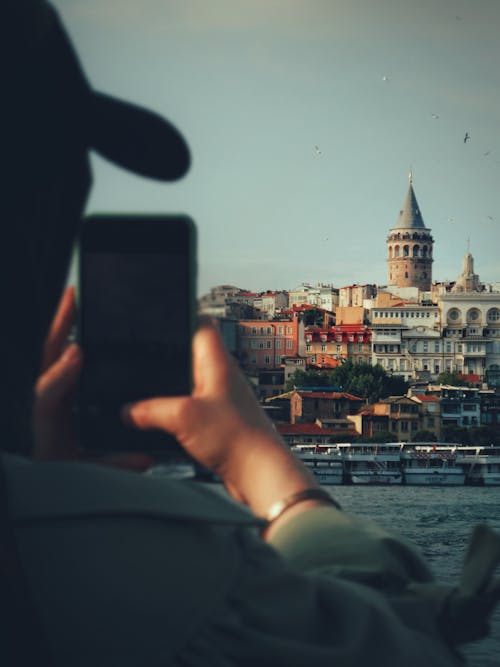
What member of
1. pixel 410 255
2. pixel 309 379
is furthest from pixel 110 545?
pixel 410 255

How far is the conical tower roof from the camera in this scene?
36719 millimetres

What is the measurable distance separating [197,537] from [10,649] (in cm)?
4

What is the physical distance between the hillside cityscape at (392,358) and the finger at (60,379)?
15880 mm

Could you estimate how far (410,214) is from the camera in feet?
122

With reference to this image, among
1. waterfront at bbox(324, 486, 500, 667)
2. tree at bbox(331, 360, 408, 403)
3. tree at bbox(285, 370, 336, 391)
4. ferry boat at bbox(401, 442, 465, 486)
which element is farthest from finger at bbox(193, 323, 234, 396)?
tree at bbox(285, 370, 336, 391)

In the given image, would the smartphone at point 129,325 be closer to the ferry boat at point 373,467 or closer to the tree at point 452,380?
the ferry boat at point 373,467

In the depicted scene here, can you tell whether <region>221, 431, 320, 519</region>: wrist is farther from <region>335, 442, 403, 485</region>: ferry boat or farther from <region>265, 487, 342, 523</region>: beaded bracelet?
<region>335, 442, 403, 485</region>: ferry boat

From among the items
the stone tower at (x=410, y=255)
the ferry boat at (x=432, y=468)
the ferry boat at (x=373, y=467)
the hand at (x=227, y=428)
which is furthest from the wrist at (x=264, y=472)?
the stone tower at (x=410, y=255)

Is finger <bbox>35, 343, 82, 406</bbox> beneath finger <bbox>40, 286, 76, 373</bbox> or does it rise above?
beneath

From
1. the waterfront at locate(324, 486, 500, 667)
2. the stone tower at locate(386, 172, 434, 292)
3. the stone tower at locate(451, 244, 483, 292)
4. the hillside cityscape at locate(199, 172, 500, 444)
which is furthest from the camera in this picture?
the stone tower at locate(386, 172, 434, 292)

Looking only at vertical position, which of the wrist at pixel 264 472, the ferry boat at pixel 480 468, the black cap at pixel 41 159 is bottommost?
the ferry boat at pixel 480 468

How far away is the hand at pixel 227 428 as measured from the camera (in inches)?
12.5

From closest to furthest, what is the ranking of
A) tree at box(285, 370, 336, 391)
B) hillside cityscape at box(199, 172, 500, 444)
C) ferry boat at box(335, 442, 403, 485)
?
ferry boat at box(335, 442, 403, 485)
hillside cityscape at box(199, 172, 500, 444)
tree at box(285, 370, 336, 391)

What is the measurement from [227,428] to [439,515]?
1191 centimetres
